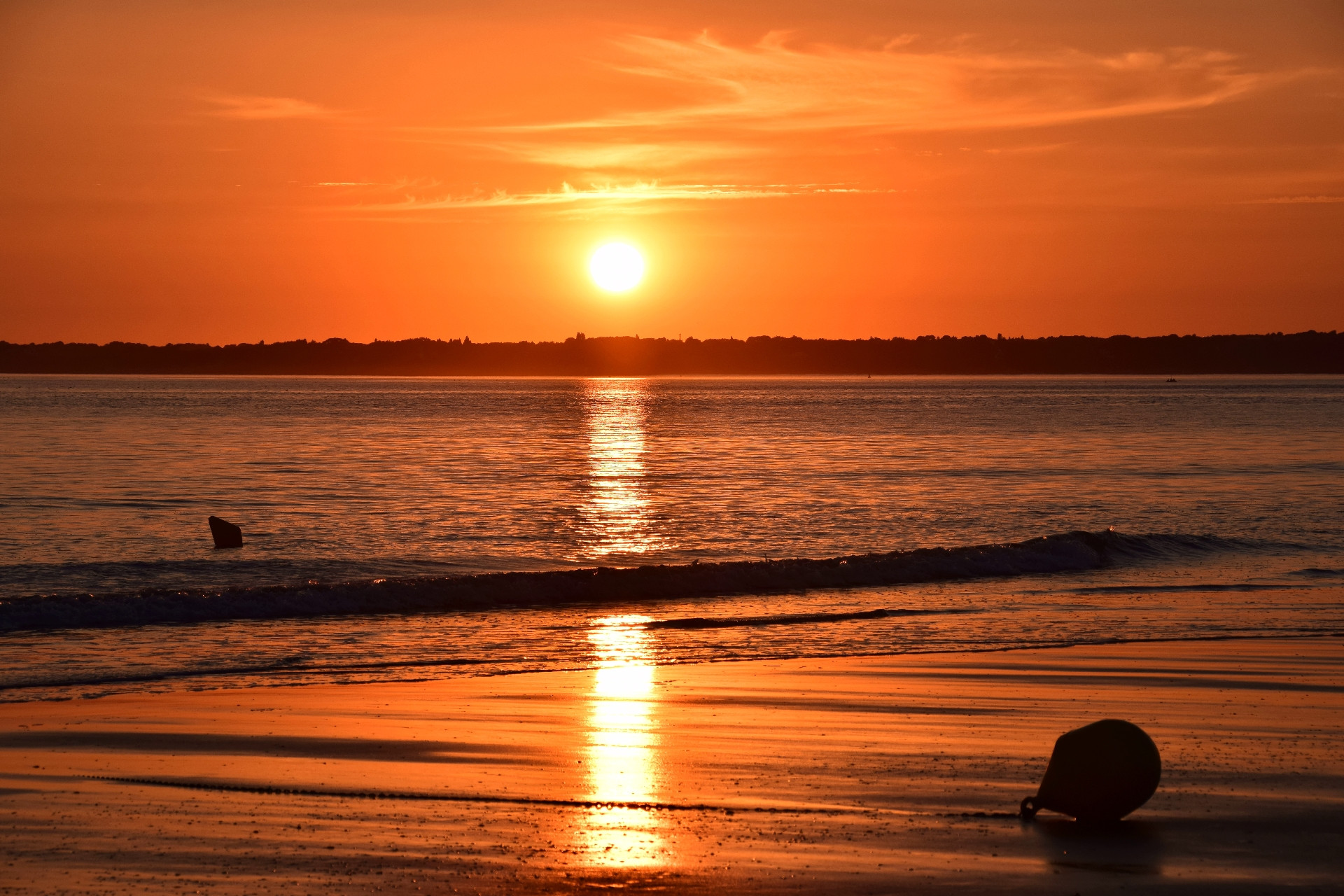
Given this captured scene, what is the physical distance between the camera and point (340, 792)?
9062mm

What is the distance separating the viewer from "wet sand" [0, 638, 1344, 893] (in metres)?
7.29

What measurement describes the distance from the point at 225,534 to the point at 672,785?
2344cm

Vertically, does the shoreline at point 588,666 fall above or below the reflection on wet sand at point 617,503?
above

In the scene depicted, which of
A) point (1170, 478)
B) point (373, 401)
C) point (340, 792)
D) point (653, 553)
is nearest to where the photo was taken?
point (340, 792)

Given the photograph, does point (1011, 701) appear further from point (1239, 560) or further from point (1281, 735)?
point (1239, 560)

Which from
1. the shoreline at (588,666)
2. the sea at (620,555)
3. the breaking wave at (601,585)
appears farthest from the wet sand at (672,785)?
the breaking wave at (601,585)

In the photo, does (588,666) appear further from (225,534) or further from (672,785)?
(225,534)

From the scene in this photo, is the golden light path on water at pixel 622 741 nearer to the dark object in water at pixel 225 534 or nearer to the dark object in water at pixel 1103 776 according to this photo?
the dark object in water at pixel 1103 776

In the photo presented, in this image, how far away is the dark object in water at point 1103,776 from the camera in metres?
8.04

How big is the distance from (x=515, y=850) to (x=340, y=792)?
2057 millimetres

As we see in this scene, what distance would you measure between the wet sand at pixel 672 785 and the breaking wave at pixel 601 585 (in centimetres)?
695

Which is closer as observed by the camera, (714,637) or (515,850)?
(515,850)

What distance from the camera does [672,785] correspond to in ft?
30.1

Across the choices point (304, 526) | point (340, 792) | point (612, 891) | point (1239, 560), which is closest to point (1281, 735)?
point (612, 891)
